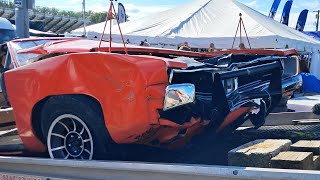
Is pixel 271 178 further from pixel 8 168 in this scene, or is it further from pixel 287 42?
pixel 287 42

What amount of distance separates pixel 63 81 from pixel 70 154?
1.80ft

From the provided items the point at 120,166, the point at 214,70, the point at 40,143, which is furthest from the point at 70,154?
the point at 214,70

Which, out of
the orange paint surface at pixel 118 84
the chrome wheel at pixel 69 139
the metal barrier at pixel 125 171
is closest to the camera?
the metal barrier at pixel 125 171

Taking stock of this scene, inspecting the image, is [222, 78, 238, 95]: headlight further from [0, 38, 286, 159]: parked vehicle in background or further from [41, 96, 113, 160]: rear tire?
[41, 96, 113, 160]: rear tire

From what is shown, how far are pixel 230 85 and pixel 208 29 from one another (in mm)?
14588

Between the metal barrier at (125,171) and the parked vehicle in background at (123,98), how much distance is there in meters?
0.28

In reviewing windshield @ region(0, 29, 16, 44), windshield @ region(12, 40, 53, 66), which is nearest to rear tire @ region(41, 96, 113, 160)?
windshield @ region(12, 40, 53, 66)

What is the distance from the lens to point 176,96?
9.47ft

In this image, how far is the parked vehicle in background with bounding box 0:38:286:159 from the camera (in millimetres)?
2889

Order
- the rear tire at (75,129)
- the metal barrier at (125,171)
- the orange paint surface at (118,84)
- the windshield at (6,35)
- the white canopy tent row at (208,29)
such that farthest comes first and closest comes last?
the white canopy tent row at (208,29)
the windshield at (6,35)
the rear tire at (75,129)
the orange paint surface at (118,84)
the metal barrier at (125,171)

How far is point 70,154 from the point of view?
10.8 feet

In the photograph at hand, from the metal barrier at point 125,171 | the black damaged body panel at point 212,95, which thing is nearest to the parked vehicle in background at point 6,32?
the metal barrier at point 125,171

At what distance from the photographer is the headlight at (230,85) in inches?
126

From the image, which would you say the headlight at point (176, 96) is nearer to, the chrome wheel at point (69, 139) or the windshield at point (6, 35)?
the chrome wheel at point (69, 139)
